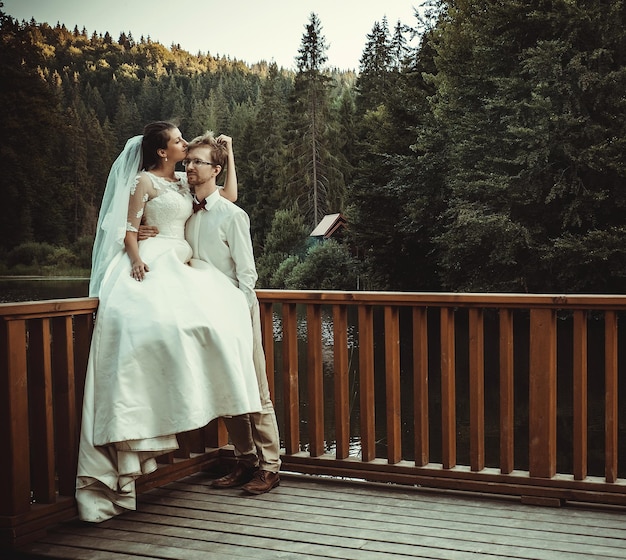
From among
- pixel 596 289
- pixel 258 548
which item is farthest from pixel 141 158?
pixel 596 289

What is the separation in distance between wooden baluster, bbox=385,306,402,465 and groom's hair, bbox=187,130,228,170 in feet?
3.20

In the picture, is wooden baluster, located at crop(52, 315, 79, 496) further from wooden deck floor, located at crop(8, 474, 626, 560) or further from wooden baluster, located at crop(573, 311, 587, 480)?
wooden baluster, located at crop(573, 311, 587, 480)

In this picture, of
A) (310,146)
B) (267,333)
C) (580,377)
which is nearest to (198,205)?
(267,333)

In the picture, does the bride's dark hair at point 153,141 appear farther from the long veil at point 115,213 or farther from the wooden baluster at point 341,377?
the wooden baluster at point 341,377

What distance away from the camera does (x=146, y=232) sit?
3.29m

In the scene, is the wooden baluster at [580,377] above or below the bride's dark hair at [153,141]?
below

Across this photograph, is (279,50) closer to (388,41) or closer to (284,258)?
(388,41)

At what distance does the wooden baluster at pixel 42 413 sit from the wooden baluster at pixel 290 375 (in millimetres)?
1093

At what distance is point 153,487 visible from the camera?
11.2ft

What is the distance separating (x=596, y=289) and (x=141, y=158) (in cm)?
1324

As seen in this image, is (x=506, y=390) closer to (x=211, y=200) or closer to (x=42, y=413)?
(x=211, y=200)

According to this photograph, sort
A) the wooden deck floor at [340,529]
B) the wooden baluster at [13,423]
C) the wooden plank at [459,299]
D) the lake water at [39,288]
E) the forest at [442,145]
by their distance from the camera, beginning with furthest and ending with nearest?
the forest at [442,145], the lake water at [39,288], the wooden plank at [459,299], the wooden baluster at [13,423], the wooden deck floor at [340,529]

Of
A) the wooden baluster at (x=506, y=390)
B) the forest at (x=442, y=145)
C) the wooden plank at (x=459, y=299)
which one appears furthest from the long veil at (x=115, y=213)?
the forest at (x=442, y=145)

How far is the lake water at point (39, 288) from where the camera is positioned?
13.6 m
